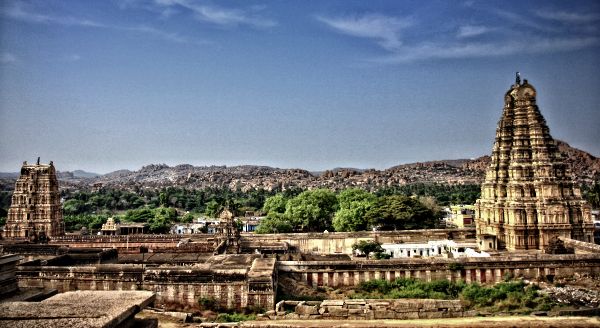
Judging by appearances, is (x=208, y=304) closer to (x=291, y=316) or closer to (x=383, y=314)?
(x=291, y=316)

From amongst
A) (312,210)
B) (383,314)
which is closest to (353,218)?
(312,210)

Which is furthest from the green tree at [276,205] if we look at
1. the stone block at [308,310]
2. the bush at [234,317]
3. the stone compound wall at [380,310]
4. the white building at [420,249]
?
the stone compound wall at [380,310]

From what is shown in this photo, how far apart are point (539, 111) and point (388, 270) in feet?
60.3

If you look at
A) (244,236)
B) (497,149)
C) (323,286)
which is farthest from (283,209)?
(323,286)

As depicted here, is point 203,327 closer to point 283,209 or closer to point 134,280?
point 134,280

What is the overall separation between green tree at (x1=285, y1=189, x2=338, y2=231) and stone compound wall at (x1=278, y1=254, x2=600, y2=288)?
25910 mm

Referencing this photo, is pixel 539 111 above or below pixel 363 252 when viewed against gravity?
above

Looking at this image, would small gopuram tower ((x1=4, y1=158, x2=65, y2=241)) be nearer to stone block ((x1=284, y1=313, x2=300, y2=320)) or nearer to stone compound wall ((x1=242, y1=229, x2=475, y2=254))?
stone compound wall ((x1=242, y1=229, x2=475, y2=254))

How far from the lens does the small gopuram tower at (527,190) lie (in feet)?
115

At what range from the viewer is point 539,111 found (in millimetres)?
38094

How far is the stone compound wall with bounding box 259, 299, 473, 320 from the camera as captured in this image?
18.9 meters

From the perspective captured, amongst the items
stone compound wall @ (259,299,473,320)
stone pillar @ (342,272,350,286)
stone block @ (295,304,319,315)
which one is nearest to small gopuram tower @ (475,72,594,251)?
stone pillar @ (342,272,350,286)

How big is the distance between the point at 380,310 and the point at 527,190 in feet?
70.5

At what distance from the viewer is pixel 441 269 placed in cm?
2989
